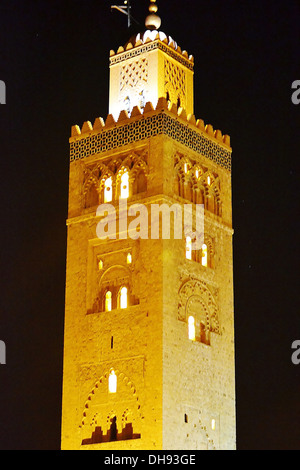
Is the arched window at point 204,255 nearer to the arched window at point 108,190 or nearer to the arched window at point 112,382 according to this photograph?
the arched window at point 108,190

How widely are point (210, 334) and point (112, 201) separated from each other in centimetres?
344

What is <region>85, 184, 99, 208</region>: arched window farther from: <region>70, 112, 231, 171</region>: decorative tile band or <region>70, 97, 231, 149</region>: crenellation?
<region>70, 97, 231, 149</region>: crenellation

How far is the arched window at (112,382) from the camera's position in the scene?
77.8ft

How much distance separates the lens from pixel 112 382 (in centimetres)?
2380

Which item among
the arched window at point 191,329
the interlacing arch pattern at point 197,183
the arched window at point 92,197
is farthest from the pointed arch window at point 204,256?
the arched window at point 92,197

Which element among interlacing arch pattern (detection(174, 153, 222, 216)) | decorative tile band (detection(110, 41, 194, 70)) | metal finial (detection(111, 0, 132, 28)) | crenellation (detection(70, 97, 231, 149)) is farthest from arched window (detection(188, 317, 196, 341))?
metal finial (detection(111, 0, 132, 28))

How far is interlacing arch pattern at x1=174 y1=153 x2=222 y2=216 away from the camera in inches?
980

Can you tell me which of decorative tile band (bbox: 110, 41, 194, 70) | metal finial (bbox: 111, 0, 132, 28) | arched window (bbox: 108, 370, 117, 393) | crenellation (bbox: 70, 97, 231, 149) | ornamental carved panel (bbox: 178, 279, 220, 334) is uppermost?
metal finial (bbox: 111, 0, 132, 28)

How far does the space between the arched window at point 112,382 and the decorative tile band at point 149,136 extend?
487 centimetres

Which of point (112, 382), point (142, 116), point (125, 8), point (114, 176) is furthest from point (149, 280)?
point (125, 8)

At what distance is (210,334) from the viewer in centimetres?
2462

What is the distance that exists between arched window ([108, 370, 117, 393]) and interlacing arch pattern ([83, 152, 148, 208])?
3.75 m

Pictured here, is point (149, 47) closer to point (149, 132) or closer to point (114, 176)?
point (149, 132)
